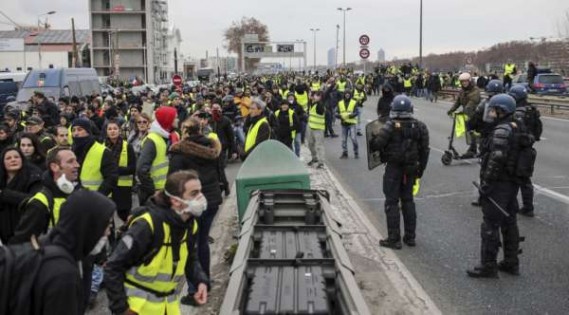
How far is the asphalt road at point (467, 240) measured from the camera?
596 centimetres

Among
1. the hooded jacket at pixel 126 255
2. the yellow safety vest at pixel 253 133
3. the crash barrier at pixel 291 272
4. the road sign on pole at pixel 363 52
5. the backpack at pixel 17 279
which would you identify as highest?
the road sign on pole at pixel 363 52

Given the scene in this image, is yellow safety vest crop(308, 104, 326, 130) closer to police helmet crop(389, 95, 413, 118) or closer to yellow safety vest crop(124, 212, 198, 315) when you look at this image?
police helmet crop(389, 95, 413, 118)

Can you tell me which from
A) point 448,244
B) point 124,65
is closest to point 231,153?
point 448,244

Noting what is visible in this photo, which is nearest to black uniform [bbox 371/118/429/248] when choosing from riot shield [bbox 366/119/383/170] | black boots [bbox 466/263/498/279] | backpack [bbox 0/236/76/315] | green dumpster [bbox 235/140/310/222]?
riot shield [bbox 366/119/383/170]

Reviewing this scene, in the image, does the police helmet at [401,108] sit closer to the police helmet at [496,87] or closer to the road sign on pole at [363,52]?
the police helmet at [496,87]

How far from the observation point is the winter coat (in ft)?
18.1

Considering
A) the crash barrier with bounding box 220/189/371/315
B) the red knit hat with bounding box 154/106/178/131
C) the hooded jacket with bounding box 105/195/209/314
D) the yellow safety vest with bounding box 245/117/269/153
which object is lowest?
the crash barrier with bounding box 220/189/371/315

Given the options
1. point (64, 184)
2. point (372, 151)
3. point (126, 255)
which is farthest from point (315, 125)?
point (126, 255)

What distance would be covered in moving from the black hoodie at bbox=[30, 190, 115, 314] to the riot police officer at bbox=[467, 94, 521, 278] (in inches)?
183

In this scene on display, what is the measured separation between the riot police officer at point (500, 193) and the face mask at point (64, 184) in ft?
13.5

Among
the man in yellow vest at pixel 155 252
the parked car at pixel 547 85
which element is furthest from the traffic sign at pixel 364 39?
the man in yellow vest at pixel 155 252

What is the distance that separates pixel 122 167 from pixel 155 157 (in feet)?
3.13

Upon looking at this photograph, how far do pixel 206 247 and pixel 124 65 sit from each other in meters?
81.5

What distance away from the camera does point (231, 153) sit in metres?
15.0
